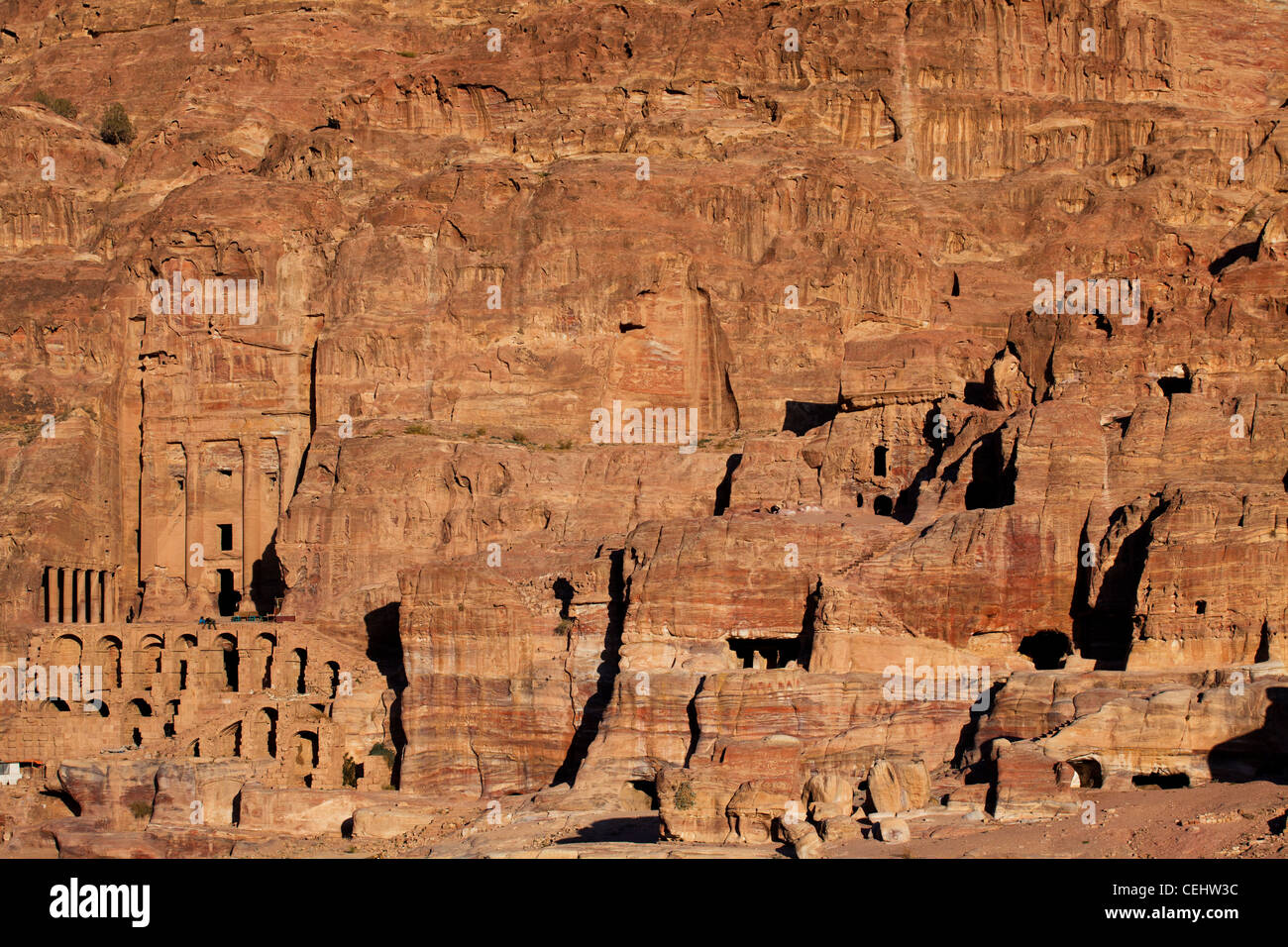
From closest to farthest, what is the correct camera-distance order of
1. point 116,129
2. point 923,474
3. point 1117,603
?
point 1117,603 < point 923,474 < point 116,129

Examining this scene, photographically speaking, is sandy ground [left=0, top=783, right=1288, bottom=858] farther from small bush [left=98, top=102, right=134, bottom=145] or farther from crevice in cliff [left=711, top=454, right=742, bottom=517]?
small bush [left=98, top=102, right=134, bottom=145]

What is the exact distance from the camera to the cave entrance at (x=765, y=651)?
75.9 metres

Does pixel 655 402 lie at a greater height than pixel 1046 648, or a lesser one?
greater

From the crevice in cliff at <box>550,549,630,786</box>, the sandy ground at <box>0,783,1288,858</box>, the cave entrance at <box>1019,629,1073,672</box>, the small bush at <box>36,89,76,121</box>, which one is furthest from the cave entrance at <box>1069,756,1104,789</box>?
the small bush at <box>36,89,76,121</box>

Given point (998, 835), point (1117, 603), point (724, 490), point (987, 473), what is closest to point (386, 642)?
point (724, 490)

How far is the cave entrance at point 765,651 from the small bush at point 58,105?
53.3 meters

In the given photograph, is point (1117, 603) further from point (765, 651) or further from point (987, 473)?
point (765, 651)

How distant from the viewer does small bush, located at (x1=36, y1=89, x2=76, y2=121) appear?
117 metres

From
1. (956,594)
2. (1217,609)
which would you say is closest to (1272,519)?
(1217,609)

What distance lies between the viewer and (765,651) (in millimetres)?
77000

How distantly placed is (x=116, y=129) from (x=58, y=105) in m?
4.20

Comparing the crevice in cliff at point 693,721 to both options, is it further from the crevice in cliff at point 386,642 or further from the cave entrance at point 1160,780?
the crevice in cliff at point 386,642

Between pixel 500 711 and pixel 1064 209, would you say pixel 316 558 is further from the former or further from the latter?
pixel 1064 209

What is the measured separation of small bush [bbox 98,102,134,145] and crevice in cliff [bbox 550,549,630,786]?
157ft
